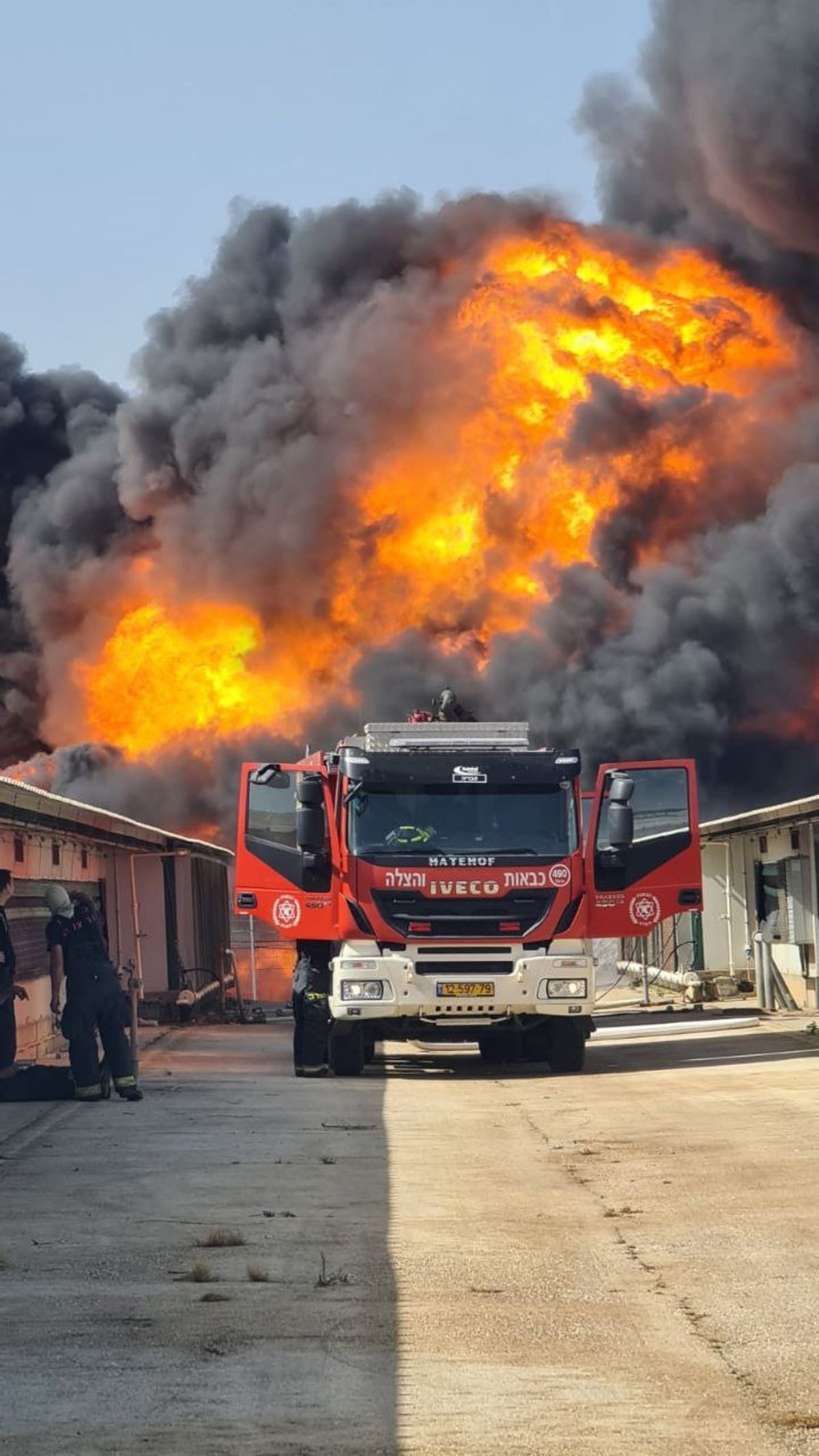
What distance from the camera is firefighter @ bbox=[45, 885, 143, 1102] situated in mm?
15349

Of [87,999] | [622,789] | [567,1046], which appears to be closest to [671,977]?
[567,1046]

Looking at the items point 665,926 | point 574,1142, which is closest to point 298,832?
point 574,1142

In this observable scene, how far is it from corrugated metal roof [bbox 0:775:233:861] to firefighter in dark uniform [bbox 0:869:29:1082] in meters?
0.72

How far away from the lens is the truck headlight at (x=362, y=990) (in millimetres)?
17266

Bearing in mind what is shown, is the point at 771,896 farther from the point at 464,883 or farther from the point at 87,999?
the point at 87,999

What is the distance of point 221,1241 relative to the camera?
8758mm

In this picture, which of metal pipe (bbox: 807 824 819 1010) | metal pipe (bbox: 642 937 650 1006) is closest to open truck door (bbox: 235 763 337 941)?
metal pipe (bbox: 807 824 819 1010)

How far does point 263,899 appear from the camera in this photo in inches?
723

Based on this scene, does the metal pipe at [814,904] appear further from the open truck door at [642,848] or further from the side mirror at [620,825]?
the side mirror at [620,825]

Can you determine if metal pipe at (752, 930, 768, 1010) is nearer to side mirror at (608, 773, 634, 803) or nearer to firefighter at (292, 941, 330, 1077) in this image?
side mirror at (608, 773, 634, 803)

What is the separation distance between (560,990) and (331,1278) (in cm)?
956

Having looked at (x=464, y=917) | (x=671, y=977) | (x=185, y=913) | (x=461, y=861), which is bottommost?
(x=671, y=977)

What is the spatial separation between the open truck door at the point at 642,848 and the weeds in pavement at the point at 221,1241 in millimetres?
Result: 9245

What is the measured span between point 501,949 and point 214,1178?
6821mm
